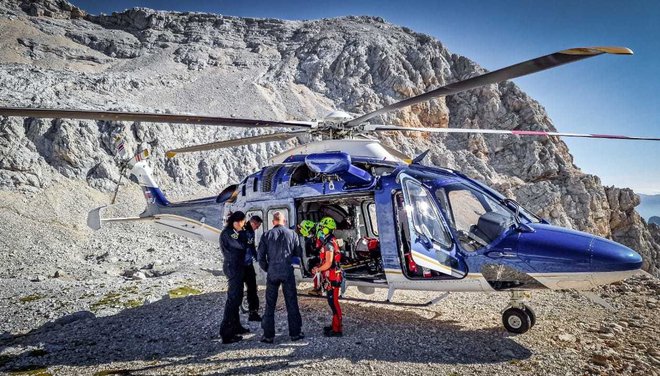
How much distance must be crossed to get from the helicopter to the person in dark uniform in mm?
1478

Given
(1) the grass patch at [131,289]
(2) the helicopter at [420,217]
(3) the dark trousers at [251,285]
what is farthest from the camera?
(1) the grass patch at [131,289]

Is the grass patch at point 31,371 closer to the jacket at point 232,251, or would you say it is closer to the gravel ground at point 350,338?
the gravel ground at point 350,338

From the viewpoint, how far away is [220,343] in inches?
218

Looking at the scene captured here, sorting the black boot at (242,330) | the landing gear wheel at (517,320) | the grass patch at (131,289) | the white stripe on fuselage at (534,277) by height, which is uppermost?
the white stripe on fuselage at (534,277)

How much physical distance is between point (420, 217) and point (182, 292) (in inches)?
242

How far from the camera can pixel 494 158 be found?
151 ft

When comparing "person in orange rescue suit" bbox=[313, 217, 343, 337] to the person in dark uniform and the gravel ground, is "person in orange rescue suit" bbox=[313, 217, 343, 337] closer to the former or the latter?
the gravel ground

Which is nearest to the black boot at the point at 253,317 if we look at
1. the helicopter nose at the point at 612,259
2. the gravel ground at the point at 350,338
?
the gravel ground at the point at 350,338

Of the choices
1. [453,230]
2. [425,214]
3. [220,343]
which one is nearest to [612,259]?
[453,230]

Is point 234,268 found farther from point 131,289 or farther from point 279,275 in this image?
point 131,289

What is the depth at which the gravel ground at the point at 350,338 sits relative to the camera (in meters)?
4.57

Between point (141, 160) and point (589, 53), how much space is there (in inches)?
389

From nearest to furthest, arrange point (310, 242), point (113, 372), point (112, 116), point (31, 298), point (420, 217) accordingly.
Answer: point (113, 372)
point (112, 116)
point (420, 217)
point (310, 242)
point (31, 298)

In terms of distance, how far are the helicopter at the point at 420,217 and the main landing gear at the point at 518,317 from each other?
0.01 metres
